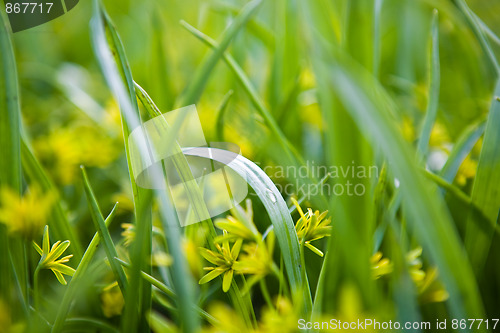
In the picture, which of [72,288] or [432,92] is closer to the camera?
[72,288]

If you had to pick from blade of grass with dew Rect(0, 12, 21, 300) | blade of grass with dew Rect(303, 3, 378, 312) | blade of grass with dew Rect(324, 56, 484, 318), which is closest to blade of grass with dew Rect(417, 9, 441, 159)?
blade of grass with dew Rect(303, 3, 378, 312)

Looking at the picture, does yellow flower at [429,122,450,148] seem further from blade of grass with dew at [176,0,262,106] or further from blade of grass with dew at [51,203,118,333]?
blade of grass with dew at [51,203,118,333]


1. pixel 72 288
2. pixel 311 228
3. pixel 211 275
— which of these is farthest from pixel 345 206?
pixel 72 288

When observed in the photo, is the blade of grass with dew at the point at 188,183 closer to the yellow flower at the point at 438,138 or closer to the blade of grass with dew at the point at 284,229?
the blade of grass with dew at the point at 284,229

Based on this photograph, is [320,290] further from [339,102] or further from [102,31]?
[102,31]

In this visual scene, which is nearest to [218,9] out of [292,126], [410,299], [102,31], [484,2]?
[292,126]

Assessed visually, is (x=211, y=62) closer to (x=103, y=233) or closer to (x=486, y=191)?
(x=103, y=233)
